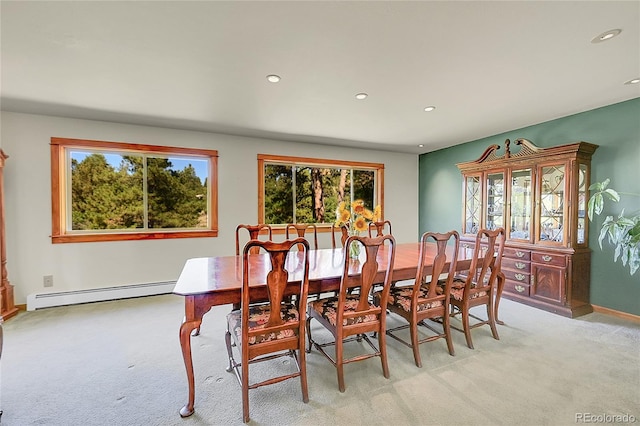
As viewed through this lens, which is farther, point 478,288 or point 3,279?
point 3,279

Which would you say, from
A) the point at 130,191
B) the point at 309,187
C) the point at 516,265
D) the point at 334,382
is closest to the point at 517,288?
the point at 516,265

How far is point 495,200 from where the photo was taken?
402 centimetres

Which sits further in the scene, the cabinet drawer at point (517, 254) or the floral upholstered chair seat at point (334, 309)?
the cabinet drawer at point (517, 254)

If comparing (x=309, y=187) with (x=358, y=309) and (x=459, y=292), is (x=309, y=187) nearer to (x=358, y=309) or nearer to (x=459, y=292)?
(x=459, y=292)

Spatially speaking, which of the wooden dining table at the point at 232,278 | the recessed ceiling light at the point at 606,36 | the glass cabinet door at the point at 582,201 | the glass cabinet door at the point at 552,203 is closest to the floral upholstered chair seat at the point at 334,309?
the wooden dining table at the point at 232,278

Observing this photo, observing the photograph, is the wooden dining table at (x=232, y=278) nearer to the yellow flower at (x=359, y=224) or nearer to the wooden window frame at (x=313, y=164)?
the yellow flower at (x=359, y=224)

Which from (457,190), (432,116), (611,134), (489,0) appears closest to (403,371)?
(489,0)

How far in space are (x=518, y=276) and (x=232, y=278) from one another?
11.7 feet

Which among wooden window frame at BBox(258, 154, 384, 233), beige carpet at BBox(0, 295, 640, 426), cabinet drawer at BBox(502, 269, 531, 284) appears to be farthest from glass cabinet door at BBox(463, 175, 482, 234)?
beige carpet at BBox(0, 295, 640, 426)

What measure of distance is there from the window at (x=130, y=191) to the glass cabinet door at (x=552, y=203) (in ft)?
14.4

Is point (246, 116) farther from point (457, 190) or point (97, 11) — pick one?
point (457, 190)

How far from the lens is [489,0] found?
1.51 meters

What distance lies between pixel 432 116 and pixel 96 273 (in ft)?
15.5

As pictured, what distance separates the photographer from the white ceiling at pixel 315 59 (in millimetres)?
1610
